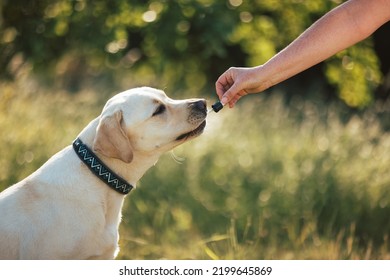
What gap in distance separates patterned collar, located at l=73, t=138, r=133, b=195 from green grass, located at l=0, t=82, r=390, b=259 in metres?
1.31

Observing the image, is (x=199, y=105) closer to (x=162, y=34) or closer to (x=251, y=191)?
(x=251, y=191)

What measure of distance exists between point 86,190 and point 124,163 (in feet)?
0.91

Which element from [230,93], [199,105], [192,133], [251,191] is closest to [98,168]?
[192,133]

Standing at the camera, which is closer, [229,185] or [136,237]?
[136,237]

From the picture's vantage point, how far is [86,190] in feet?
12.6

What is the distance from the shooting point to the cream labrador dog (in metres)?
3.76

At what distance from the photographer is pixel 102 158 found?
3912 mm

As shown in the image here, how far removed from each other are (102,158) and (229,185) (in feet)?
7.95

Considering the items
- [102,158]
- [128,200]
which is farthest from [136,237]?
[102,158]
